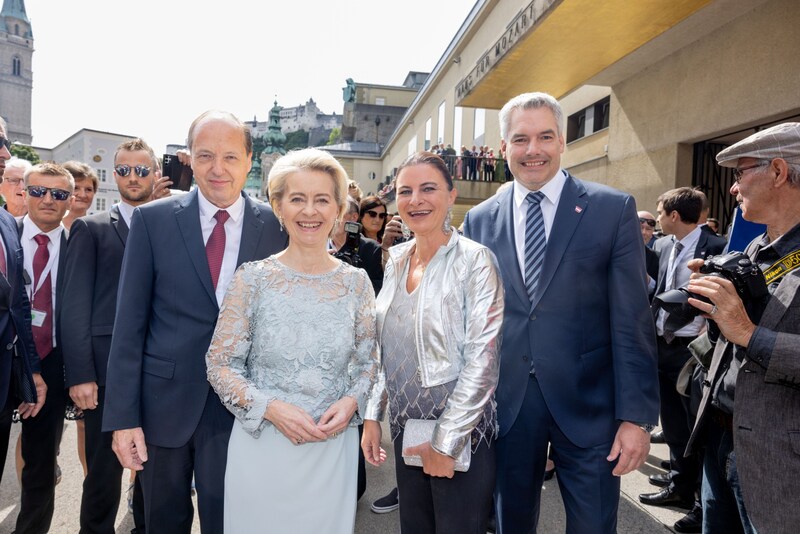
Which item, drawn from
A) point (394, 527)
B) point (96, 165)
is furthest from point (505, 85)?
point (96, 165)

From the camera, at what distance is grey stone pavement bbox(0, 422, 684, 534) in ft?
11.9

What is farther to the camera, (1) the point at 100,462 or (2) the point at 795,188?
(1) the point at 100,462

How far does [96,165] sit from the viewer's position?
61875 mm

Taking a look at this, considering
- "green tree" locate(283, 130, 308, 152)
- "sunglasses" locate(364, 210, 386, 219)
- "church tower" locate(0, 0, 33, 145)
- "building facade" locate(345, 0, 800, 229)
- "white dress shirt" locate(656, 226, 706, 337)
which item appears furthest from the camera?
"green tree" locate(283, 130, 308, 152)

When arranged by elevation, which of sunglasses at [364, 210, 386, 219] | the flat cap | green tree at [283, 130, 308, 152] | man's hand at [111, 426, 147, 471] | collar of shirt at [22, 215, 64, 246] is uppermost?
green tree at [283, 130, 308, 152]

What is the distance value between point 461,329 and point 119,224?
7.94 feet

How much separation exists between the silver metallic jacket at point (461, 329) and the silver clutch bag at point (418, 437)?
0.06 meters

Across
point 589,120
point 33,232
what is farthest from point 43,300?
point 589,120

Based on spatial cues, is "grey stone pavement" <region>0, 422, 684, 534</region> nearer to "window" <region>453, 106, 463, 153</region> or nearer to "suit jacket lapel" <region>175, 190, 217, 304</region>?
"suit jacket lapel" <region>175, 190, 217, 304</region>

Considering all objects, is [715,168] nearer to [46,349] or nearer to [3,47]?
[46,349]

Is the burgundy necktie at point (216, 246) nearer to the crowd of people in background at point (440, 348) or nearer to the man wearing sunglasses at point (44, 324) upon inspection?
the crowd of people in background at point (440, 348)

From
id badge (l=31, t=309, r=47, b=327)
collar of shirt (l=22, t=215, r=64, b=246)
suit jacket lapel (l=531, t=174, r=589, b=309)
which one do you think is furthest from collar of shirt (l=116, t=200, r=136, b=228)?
suit jacket lapel (l=531, t=174, r=589, b=309)

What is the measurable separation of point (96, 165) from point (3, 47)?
6492 centimetres

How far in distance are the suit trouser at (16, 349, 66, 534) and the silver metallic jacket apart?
2750mm
